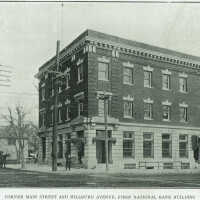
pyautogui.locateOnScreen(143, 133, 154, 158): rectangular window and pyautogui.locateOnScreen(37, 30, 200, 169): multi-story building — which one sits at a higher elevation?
pyautogui.locateOnScreen(37, 30, 200, 169): multi-story building

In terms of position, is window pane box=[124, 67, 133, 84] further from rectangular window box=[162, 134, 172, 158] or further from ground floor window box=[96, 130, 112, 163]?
rectangular window box=[162, 134, 172, 158]

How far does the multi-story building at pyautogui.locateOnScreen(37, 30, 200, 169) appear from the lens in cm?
3042

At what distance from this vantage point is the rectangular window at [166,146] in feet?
112

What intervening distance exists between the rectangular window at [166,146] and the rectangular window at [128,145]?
3.59 meters

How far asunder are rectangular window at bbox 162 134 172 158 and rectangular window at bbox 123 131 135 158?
141 inches

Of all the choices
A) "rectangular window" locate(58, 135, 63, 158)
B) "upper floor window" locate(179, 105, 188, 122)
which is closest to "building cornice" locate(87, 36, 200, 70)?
"upper floor window" locate(179, 105, 188, 122)

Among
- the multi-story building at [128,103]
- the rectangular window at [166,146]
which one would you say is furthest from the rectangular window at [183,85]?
the rectangular window at [166,146]

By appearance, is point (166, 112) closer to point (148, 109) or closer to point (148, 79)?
point (148, 109)

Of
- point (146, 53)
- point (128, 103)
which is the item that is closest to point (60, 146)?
point (128, 103)

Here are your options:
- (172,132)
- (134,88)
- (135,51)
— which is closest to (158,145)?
Result: (172,132)

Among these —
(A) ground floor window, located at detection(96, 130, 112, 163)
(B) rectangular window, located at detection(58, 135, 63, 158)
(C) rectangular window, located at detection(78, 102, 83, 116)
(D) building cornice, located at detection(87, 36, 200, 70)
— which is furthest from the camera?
(B) rectangular window, located at detection(58, 135, 63, 158)

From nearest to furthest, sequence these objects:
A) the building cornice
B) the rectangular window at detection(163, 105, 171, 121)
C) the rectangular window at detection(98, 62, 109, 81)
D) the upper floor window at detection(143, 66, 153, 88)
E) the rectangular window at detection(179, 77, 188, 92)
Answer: the building cornice
the rectangular window at detection(98, 62, 109, 81)
the upper floor window at detection(143, 66, 153, 88)
the rectangular window at detection(163, 105, 171, 121)
the rectangular window at detection(179, 77, 188, 92)

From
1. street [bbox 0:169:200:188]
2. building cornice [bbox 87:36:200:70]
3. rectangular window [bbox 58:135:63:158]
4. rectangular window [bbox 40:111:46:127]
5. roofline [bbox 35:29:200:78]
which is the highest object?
roofline [bbox 35:29:200:78]

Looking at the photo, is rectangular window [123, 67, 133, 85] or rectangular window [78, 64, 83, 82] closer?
rectangular window [78, 64, 83, 82]
